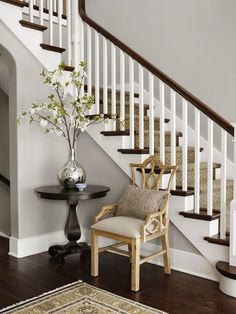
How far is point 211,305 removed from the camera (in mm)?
2711

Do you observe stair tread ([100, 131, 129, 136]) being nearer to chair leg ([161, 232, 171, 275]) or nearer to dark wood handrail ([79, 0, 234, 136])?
dark wood handrail ([79, 0, 234, 136])

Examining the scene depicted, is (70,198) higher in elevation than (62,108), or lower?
lower

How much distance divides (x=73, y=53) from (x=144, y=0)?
1.39 metres

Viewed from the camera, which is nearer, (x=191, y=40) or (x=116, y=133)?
(x=116, y=133)

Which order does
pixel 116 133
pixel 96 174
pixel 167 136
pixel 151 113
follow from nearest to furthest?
1. pixel 151 113
2. pixel 116 133
3. pixel 96 174
4. pixel 167 136

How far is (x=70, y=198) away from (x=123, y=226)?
2.01 feet

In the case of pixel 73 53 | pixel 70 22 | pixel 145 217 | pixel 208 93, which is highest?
pixel 70 22

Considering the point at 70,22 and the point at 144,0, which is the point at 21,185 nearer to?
the point at 70,22

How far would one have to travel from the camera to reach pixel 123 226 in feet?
9.96

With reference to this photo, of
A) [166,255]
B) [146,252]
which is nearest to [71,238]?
[146,252]

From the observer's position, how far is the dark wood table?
3.41 m

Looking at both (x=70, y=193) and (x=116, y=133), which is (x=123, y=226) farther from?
(x=116, y=133)

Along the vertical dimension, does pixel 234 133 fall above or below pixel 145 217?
above

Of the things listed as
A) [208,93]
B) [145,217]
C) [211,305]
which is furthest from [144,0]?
[211,305]
